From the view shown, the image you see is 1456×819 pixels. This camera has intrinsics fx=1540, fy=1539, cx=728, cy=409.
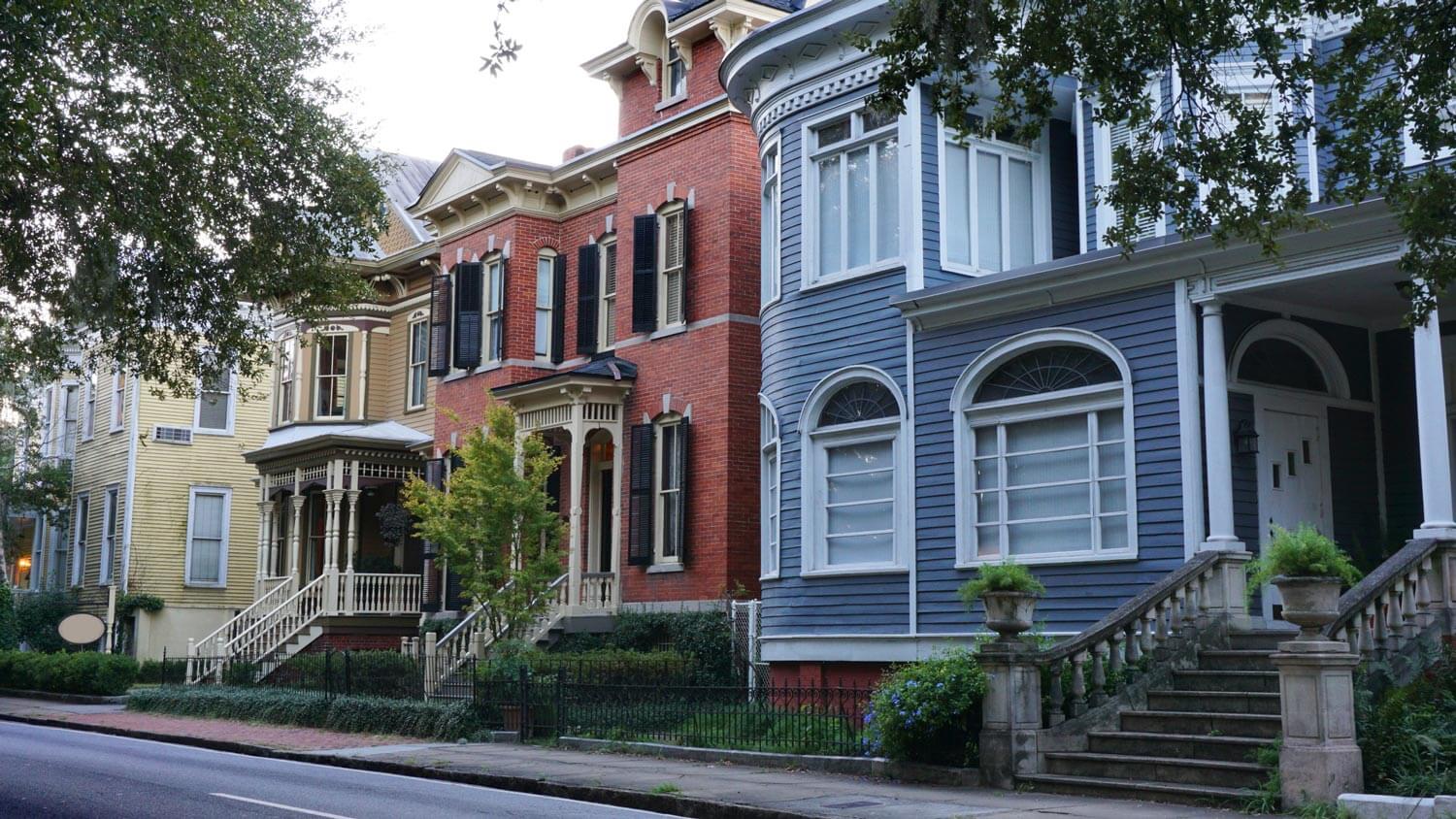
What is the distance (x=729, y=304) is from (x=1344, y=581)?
13703 mm

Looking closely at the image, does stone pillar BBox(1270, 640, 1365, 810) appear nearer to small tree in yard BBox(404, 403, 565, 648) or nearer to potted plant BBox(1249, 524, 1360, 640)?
potted plant BBox(1249, 524, 1360, 640)

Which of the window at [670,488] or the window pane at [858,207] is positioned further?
the window at [670,488]

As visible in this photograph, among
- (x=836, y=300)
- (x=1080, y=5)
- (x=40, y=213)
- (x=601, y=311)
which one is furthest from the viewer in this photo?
(x=601, y=311)

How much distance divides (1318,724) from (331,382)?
91.6ft

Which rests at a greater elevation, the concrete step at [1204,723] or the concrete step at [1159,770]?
the concrete step at [1204,723]

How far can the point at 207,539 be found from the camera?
41062mm

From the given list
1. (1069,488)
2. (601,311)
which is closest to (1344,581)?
(1069,488)

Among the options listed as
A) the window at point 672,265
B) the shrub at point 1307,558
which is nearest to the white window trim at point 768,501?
the window at point 672,265

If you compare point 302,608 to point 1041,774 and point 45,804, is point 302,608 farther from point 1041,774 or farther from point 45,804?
point 1041,774

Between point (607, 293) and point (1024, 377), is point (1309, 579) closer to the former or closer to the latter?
point (1024, 377)

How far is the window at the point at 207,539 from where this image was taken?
40.8 metres

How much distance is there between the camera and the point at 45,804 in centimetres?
1320

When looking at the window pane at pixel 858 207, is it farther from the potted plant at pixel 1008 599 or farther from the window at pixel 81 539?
the window at pixel 81 539

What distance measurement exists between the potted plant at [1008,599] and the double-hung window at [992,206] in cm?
625
